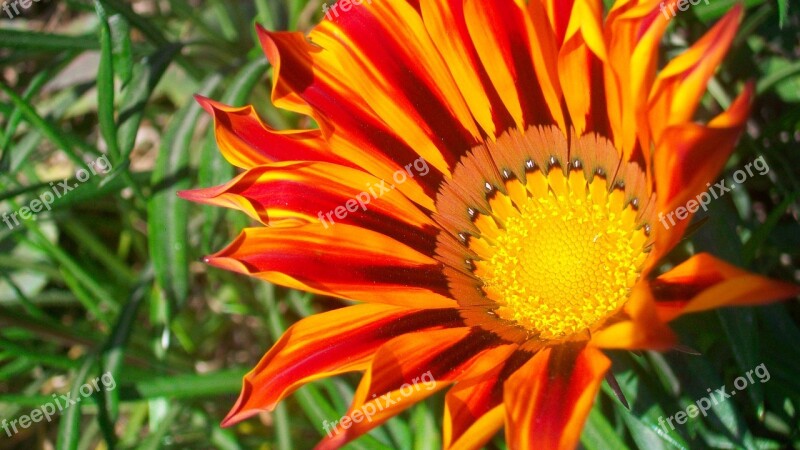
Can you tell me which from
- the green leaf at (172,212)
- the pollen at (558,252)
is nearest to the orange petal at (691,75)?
the pollen at (558,252)

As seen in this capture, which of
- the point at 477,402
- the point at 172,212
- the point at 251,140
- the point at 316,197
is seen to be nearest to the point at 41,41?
the point at 172,212

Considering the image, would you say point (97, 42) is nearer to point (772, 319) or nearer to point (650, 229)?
point (650, 229)

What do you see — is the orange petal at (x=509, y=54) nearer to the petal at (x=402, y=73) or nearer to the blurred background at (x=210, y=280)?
the petal at (x=402, y=73)

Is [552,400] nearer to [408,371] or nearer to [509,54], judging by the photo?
[408,371]

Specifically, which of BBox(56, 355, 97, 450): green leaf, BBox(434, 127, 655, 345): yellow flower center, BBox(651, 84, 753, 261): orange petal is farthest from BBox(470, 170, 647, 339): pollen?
BBox(56, 355, 97, 450): green leaf

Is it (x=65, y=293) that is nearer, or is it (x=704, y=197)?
(x=704, y=197)

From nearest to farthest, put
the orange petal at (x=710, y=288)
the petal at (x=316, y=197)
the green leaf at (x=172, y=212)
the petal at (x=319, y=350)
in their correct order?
the orange petal at (x=710, y=288), the petal at (x=319, y=350), the petal at (x=316, y=197), the green leaf at (x=172, y=212)

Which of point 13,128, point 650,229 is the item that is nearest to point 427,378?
point 650,229

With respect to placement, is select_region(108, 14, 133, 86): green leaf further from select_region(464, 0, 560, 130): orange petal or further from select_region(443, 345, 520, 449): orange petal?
select_region(443, 345, 520, 449): orange petal
